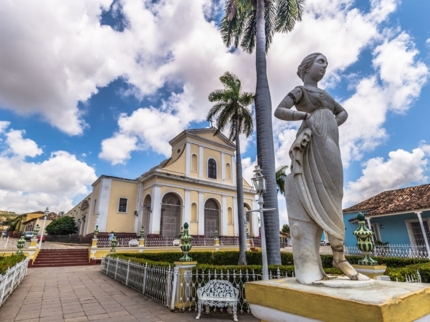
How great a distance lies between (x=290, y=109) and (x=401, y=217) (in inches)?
613

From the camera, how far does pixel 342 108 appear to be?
2.68 meters

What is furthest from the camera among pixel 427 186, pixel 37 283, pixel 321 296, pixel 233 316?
pixel 427 186

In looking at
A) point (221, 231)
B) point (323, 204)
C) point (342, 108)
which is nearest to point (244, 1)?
point (342, 108)

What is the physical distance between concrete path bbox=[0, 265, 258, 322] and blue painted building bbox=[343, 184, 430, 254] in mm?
12667

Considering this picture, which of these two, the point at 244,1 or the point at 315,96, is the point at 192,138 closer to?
the point at 244,1

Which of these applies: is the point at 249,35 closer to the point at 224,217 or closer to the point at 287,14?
the point at 287,14

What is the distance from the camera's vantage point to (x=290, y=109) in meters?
2.53

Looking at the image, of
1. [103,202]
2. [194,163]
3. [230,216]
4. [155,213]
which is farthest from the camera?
[230,216]

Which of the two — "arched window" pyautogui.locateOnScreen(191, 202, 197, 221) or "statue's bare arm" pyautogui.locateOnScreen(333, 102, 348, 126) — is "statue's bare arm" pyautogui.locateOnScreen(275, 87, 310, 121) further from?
"arched window" pyautogui.locateOnScreen(191, 202, 197, 221)

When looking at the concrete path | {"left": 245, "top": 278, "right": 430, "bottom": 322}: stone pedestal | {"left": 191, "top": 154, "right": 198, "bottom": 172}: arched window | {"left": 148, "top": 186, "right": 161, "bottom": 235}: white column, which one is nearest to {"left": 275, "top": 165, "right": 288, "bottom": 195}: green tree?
{"left": 191, "top": 154, "right": 198, "bottom": 172}: arched window

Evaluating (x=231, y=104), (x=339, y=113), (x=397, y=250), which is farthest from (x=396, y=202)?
(x=339, y=113)

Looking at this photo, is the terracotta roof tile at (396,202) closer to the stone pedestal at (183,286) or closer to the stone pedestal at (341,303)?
the stone pedestal at (183,286)

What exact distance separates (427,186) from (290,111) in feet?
59.5

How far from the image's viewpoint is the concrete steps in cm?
1288
